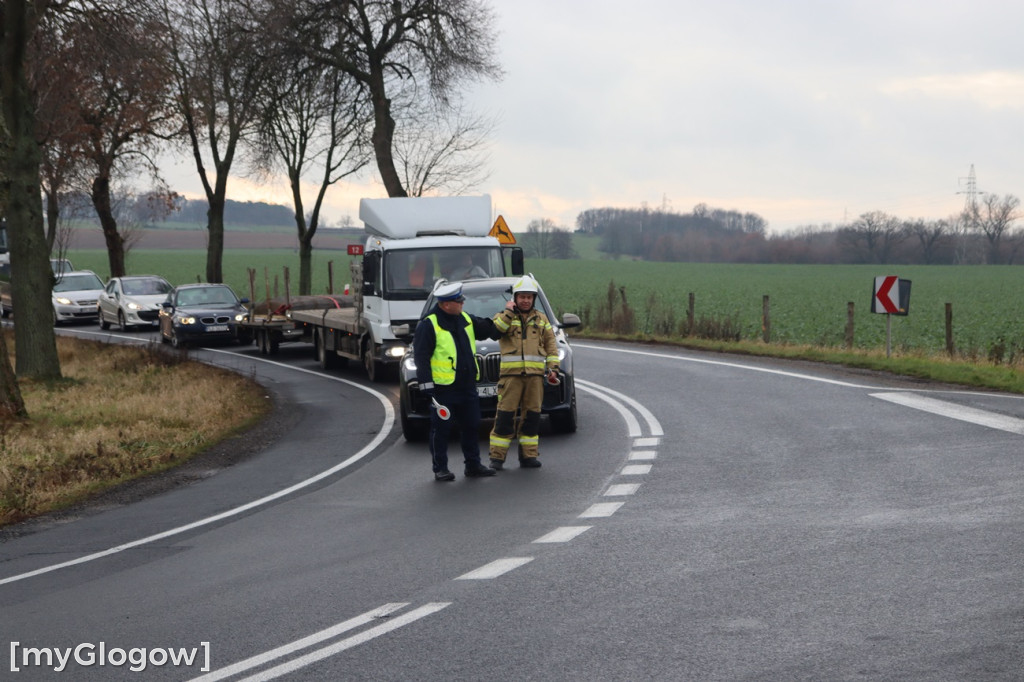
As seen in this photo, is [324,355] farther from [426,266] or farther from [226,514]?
[226,514]

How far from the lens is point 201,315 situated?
102 ft

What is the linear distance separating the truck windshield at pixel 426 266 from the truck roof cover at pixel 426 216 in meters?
1.38

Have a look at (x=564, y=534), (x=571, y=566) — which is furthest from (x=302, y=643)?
(x=564, y=534)

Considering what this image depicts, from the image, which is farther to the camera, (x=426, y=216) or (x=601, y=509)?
(x=426, y=216)

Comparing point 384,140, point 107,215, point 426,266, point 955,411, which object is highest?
point 384,140

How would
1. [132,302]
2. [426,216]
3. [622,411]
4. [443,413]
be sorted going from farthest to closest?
[132,302], [426,216], [622,411], [443,413]

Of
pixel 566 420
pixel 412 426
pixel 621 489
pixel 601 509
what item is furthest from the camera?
pixel 412 426

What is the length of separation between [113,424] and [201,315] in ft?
49.6

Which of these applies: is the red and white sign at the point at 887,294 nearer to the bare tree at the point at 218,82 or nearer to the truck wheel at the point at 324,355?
the truck wheel at the point at 324,355

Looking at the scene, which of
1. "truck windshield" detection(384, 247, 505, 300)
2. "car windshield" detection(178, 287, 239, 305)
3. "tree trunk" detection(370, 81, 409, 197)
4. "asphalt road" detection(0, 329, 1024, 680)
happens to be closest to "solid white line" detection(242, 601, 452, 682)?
"asphalt road" detection(0, 329, 1024, 680)

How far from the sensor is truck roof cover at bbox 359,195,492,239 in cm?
2136

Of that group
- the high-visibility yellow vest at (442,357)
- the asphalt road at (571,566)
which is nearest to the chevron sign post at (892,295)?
the asphalt road at (571,566)

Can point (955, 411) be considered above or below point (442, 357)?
below

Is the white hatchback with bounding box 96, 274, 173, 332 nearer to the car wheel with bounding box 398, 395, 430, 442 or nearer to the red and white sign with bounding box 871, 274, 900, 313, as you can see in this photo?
the red and white sign with bounding box 871, 274, 900, 313
